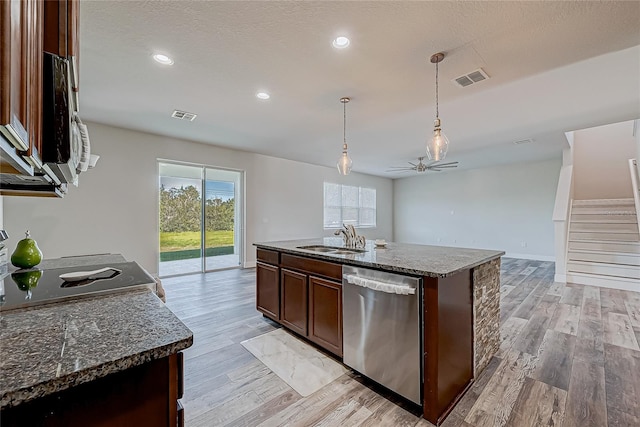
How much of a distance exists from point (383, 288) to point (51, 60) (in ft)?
5.95

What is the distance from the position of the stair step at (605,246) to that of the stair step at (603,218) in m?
0.76

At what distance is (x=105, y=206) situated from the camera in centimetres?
455

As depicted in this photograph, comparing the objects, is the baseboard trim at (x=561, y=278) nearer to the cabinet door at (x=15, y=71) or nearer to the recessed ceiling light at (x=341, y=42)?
the recessed ceiling light at (x=341, y=42)

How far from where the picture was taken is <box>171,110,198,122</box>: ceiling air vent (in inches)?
153

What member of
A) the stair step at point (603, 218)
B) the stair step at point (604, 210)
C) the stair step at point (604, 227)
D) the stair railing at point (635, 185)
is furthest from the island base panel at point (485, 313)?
the stair step at point (604, 210)

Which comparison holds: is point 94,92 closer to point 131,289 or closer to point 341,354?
point 131,289

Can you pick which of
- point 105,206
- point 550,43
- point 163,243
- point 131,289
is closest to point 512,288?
point 550,43

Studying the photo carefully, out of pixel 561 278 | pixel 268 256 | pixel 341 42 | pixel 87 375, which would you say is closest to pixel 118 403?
pixel 87 375

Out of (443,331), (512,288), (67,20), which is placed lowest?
(512,288)

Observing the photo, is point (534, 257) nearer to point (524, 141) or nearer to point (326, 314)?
point (524, 141)

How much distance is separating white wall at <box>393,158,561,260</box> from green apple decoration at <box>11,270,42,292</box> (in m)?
9.28

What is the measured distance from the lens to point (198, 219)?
5770 mm

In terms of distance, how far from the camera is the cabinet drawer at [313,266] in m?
2.26

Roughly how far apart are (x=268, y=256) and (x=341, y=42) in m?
2.19
